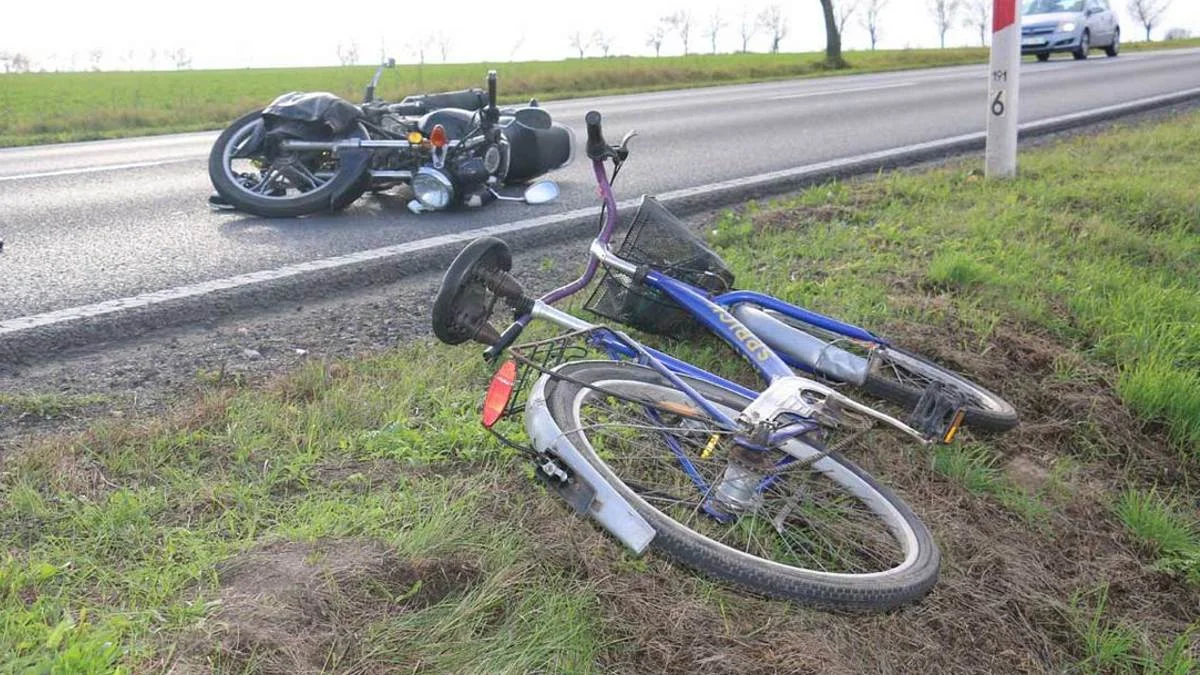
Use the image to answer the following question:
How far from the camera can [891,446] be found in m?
3.16

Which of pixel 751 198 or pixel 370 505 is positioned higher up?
pixel 751 198

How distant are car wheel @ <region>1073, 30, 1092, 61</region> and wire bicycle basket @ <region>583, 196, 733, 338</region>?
81.2 feet

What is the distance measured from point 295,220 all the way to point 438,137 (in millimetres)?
977

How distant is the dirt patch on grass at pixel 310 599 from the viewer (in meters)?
1.89

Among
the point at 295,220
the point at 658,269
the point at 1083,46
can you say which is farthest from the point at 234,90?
the point at 658,269

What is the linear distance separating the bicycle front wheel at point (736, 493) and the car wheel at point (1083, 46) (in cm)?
2558

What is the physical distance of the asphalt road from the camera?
473cm

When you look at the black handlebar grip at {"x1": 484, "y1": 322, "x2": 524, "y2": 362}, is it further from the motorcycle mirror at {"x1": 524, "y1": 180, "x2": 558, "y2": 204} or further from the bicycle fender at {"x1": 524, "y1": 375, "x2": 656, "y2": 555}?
the motorcycle mirror at {"x1": 524, "y1": 180, "x2": 558, "y2": 204}

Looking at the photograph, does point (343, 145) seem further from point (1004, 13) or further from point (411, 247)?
point (1004, 13)

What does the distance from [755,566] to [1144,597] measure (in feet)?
4.15

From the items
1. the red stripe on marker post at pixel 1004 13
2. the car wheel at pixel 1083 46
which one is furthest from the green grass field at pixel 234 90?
the red stripe on marker post at pixel 1004 13

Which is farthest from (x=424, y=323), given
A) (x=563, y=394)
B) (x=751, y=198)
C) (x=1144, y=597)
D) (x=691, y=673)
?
(x=751, y=198)

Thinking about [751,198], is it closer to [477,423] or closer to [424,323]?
[424,323]

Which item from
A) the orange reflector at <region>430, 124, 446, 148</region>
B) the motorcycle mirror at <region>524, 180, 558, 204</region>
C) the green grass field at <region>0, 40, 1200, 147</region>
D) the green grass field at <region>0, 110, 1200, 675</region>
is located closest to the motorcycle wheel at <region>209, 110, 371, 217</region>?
the orange reflector at <region>430, 124, 446, 148</region>
